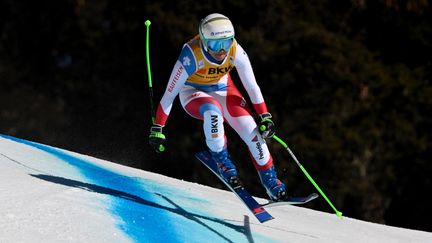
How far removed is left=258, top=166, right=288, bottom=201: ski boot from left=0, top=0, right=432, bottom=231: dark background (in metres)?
11.0

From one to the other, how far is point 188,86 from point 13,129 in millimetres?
14584

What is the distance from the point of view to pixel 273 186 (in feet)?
26.3

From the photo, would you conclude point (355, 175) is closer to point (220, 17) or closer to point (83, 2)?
point (83, 2)

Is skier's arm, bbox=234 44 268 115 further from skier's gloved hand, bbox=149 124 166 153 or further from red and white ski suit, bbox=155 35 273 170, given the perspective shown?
skier's gloved hand, bbox=149 124 166 153

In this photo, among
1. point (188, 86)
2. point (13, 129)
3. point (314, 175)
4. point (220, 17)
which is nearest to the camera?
point (220, 17)

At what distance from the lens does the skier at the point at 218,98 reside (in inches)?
306

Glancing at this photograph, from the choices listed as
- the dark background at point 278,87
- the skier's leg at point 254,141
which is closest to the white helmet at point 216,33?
the skier's leg at point 254,141

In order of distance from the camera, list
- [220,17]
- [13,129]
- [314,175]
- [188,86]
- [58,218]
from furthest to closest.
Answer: [13,129] → [314,175] → [188,86] → [220,17] → [58,218]

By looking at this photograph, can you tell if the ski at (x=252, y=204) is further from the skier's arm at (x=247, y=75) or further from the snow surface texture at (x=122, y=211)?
the skier's arm at (x=247, y=75)

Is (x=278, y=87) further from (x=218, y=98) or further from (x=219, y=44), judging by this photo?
(x=219, y=44)

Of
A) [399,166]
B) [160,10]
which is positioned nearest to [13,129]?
[160,10]

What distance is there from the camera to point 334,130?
19688 mm

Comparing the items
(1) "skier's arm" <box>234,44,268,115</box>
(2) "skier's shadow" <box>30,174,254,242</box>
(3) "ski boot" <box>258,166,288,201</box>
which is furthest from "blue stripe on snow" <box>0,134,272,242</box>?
(1) "skier's arm" <box>234,44,268,115</box>

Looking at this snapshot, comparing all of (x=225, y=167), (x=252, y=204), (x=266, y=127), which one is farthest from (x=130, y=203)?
(x=266, y=127)
